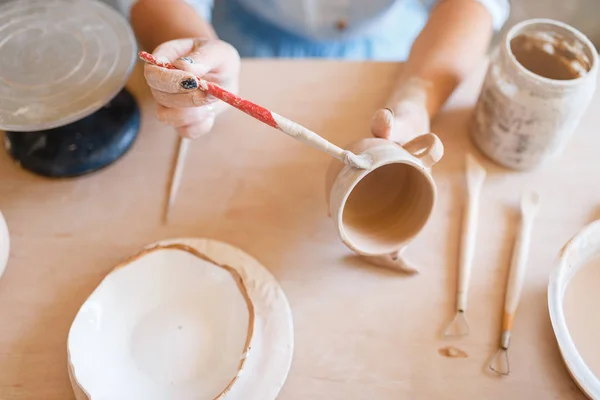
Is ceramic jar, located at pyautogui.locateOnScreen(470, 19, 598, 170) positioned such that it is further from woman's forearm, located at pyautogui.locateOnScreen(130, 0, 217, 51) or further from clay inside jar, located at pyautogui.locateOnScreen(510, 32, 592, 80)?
woman's forearm, located at pyautogui.locateOnScreen(130, 0, 217, 51)

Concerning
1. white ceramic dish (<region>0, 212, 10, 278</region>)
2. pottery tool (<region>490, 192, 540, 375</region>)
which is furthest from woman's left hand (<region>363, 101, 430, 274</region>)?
white ceramic dish (<region>0, 212, 10, 278</region>)

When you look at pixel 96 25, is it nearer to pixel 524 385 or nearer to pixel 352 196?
pixel 352 196

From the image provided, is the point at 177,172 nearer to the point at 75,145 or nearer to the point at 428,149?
the point at 75,145

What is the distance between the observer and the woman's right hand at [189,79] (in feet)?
1.87

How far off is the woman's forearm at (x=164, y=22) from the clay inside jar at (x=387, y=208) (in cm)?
39

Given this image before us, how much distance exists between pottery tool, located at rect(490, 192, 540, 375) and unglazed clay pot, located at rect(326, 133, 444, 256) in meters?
0.15

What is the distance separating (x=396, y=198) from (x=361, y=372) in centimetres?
22

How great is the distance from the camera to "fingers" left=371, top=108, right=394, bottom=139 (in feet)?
2.05

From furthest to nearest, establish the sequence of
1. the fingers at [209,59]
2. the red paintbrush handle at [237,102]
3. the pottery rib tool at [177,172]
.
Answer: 1. the pottery rib tool at [177,172]
2. the fingers at [209,59]
3. the red paintbrush handle at [237,102]

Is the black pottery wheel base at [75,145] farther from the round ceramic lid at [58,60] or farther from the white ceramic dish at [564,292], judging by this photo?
the white ceramic dish at [564,292]

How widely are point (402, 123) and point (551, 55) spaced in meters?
0.23

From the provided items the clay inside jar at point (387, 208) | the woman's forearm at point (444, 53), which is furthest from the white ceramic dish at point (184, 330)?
the woman's forearm at point (444, 53)

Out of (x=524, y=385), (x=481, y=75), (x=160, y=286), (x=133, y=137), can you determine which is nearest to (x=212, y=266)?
(x=160, y=286)

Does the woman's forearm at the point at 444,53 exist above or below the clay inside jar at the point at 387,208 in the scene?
above
